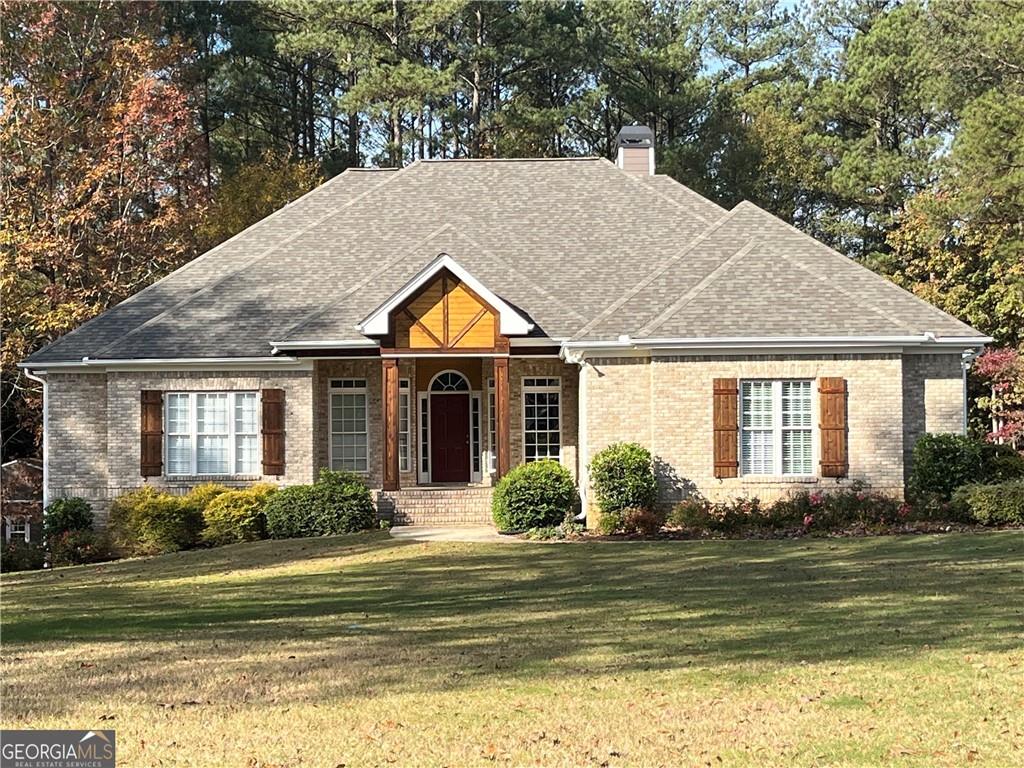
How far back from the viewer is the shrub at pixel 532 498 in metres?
23.0

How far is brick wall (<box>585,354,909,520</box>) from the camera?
920 inches

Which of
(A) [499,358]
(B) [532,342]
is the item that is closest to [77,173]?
(A) [499,358]

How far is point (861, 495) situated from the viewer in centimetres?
2334

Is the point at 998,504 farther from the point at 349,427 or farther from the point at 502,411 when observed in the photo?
the point at 349,427

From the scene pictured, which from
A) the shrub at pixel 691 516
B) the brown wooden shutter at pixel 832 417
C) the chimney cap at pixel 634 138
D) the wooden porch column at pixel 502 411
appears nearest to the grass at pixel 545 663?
the shrub at pixel 691 516

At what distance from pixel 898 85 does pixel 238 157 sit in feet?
81.1

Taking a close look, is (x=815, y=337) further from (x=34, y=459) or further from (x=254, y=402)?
(x=34, y=459)

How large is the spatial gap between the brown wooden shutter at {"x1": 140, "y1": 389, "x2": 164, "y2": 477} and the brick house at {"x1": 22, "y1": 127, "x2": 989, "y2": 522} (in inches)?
1.7

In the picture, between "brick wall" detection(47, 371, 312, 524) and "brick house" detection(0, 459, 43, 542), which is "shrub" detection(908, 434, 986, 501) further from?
"brick house" detection(0, 459, 43, 542)

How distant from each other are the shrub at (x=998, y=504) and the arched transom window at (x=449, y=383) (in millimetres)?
10921

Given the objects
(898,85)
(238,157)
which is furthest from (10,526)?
(898,85)

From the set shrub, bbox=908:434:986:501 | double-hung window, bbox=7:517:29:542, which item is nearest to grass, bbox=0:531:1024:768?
shrub, bbox=908:434:986:501
